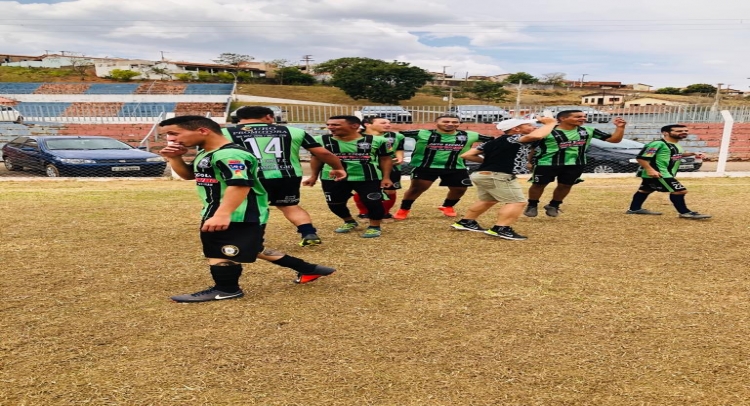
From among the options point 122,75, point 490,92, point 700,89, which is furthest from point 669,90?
point 122,75

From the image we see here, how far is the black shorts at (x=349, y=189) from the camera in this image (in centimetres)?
581

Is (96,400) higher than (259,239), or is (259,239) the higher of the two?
(259,239)

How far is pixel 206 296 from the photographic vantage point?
12.0 feet

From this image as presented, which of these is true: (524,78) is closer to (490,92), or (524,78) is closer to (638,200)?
(490,92)

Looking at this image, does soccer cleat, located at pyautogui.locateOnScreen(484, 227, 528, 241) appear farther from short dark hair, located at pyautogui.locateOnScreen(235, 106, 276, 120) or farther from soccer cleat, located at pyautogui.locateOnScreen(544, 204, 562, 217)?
short dark hair, located at pyautogui.locateOnScreen(235, 106, 276, 120)

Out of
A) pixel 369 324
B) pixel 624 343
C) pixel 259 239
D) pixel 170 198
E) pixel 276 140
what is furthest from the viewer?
pixel 170 198

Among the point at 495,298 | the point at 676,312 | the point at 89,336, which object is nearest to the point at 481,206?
the point at 495,298

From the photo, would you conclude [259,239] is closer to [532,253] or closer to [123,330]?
[123,330]

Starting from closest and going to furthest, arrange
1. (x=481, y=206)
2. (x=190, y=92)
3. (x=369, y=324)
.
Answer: (x=369, y=324) → (x=481, y=206) → (x=190, y=92)

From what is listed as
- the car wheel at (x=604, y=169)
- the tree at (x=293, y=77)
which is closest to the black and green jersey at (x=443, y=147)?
the car wheel at (x=604, y=169)

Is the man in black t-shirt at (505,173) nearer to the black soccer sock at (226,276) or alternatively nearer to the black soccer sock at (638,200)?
the black soccer sock at (638,200)

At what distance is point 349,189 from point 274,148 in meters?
1.20

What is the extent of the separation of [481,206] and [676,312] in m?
2.75

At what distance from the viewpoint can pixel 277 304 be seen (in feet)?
12.0
